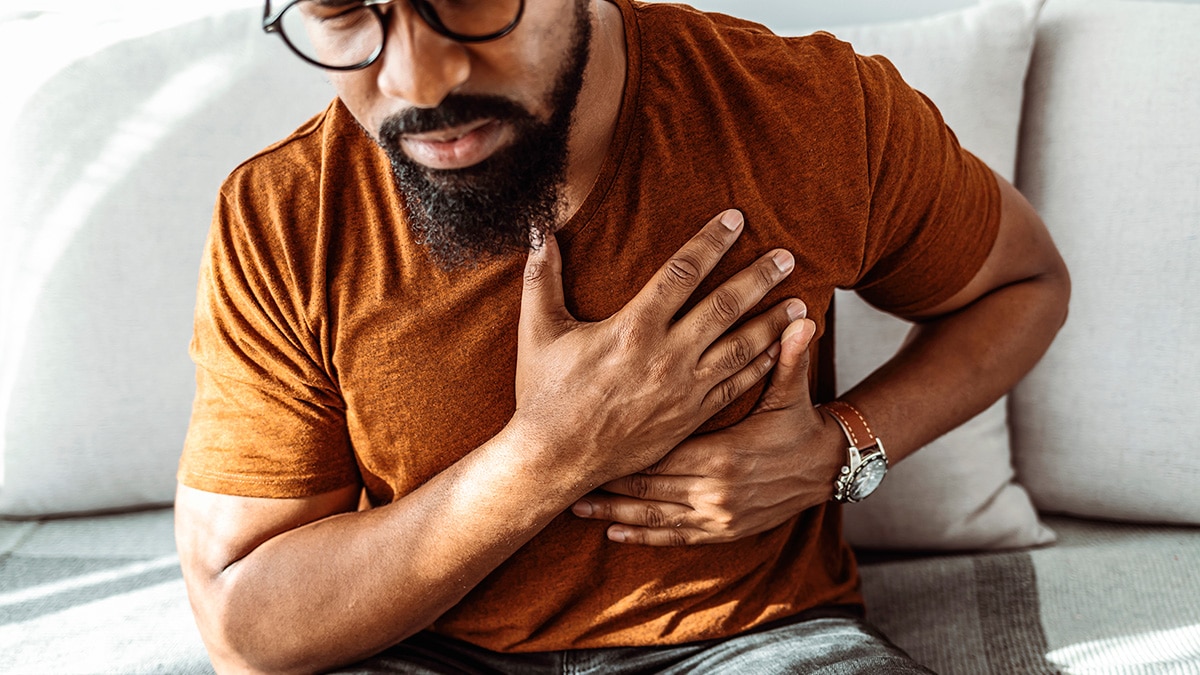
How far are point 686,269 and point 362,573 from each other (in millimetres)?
437

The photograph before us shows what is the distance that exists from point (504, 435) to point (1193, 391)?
0.98m

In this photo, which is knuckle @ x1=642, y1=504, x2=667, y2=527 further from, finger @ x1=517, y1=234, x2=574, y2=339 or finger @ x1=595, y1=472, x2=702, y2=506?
finger @ x1=517, y1=234, x2=574, y2=339

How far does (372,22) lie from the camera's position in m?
0.82

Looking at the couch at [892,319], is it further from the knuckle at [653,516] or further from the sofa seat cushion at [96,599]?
the knuckle at [653,516]

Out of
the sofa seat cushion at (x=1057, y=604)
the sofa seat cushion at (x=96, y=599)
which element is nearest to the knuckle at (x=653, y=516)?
the sofa seat cushion at (x=1057, y=604)

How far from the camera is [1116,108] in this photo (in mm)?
1366

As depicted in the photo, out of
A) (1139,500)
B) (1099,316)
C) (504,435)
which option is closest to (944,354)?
(1099,316)

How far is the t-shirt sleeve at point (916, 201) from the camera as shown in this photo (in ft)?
3.43

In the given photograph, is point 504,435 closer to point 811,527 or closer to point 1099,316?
point 811,527

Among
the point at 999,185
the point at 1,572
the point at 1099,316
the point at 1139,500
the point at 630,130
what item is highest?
the point at 630,130

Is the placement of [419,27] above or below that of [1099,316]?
above

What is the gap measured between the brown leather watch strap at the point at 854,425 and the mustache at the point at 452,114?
20.5 inches

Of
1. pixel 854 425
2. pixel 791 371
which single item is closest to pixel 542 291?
pixel 791 371

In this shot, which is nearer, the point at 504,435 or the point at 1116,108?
the point at 504,435
